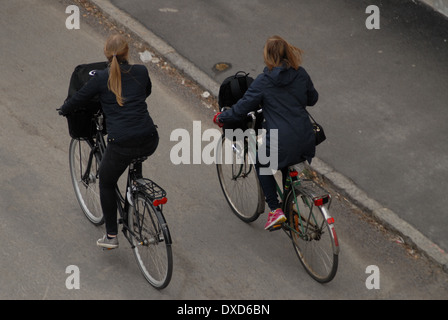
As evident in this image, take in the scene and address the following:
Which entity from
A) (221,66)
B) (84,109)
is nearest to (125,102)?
(84,109)

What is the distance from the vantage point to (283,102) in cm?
622

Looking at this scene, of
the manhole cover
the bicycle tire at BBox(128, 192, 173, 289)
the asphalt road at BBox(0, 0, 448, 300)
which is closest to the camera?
the bicycle tire at BBox(128, 192, 173, 289)

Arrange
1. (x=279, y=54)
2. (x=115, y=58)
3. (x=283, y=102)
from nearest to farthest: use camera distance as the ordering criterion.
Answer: (x=115, y=58) < (x=279, y=54) < (x=283, y=102)

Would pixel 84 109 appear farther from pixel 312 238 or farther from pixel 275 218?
pixel 312 238

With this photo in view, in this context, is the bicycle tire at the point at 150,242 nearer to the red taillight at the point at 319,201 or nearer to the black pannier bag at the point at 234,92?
the black pannier bag at the point at 234,92

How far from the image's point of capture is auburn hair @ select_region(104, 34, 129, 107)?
5.84 m

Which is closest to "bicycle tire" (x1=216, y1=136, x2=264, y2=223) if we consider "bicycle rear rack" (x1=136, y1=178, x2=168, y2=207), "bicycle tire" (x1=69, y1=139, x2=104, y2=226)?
"bicycle rear rack" (x1=136, y1=178, x2=168, y2=207)

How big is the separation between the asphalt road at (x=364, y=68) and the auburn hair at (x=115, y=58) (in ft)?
9.64

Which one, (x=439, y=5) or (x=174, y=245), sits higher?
(x=439, y=5)

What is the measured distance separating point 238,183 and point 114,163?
5.16 ft

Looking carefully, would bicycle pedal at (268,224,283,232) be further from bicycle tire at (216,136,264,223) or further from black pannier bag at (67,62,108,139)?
black pannier bag at (67,62,108,139)

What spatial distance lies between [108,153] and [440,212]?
3231mm

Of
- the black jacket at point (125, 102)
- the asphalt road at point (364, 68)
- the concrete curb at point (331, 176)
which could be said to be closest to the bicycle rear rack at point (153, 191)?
the black jacket at point (125, 102)

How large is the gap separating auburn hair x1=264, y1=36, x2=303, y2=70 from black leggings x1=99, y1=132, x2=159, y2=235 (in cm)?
109
